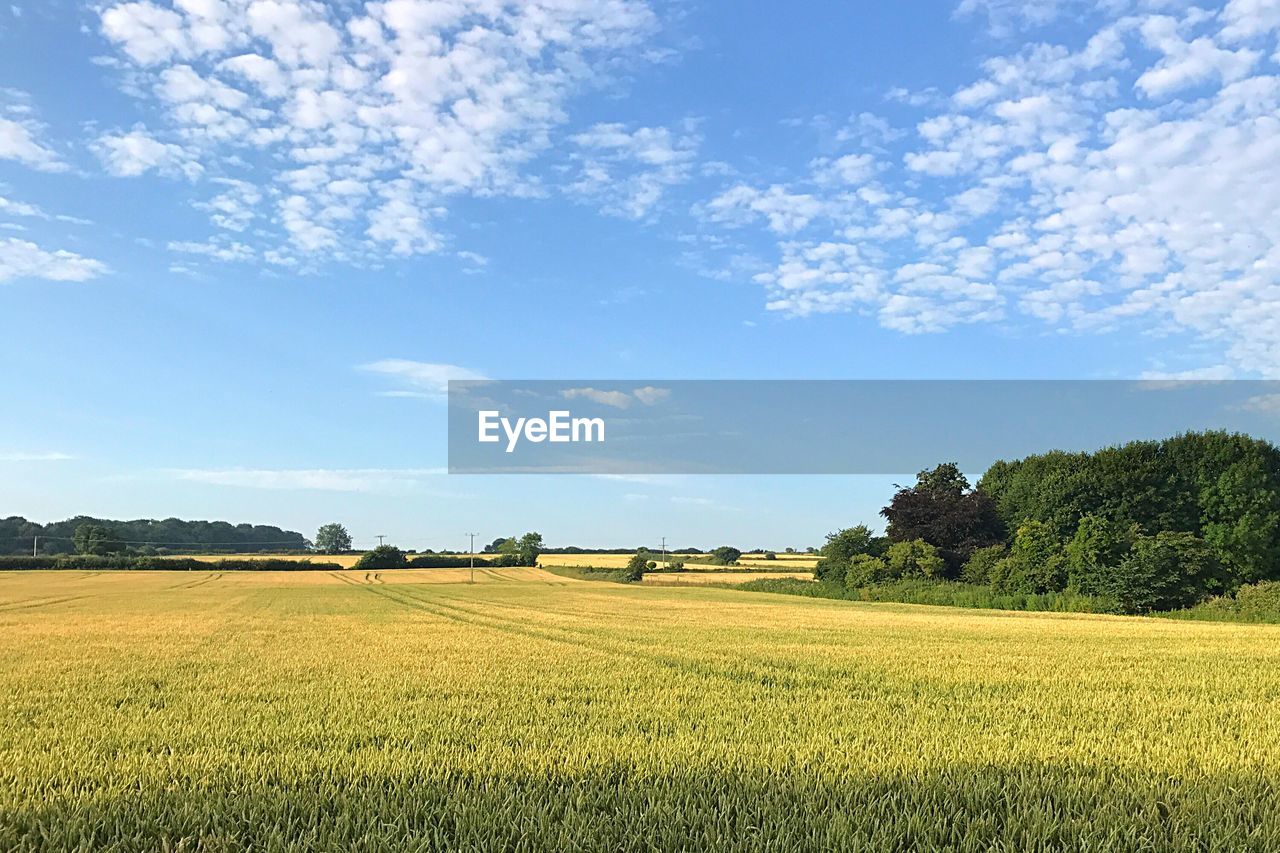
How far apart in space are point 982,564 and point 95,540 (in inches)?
5047

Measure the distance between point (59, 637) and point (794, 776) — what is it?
77.7ft

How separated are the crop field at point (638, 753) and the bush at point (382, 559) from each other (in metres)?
105

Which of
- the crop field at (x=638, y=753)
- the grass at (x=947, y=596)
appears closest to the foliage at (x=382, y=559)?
the grass at (x=947, y=596)

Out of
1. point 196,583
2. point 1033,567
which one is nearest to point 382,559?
point 196,583

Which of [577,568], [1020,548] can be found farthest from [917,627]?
[577,568]

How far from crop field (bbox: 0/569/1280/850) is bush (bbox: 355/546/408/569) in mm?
105167

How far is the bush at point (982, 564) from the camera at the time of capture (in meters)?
62.1

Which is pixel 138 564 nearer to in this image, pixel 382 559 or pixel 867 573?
pixel 382 559

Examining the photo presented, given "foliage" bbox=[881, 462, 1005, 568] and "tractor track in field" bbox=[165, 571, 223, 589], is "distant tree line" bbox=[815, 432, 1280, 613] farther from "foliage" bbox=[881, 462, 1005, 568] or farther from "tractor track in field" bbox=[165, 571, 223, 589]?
"tractor track in field" bbox=[165, 571, 223, 589]

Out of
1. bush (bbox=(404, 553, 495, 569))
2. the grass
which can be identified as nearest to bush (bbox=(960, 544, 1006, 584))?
the grass

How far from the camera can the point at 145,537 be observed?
156m

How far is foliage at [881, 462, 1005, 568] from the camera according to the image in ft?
234

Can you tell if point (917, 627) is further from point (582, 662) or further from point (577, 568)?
point (577, 568)

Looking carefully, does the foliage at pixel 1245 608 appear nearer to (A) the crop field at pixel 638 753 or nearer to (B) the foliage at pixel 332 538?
Answer: (A) the crop field at pixel 638 753
